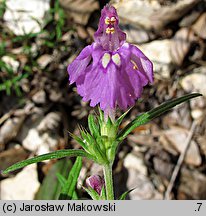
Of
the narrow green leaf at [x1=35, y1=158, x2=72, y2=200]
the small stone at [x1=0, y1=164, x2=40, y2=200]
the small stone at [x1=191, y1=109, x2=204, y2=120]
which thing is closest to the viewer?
the narrow green leaf at [x1=35, y1=158, x2=72, y2=200]

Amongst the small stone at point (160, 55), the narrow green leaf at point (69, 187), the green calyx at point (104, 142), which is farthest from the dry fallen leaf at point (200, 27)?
the green calyx at point (104, 142)

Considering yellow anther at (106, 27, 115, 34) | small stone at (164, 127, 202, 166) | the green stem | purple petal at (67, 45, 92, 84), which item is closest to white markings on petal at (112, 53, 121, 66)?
purple petal at (67, 45, 92, 84)

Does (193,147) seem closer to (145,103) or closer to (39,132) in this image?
(145,103)

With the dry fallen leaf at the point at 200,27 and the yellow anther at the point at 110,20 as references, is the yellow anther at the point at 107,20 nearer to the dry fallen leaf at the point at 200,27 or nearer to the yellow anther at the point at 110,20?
the yellow anther at the point at 110,20

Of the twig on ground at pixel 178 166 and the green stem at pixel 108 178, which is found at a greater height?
the twig on ground at pixel 178 166

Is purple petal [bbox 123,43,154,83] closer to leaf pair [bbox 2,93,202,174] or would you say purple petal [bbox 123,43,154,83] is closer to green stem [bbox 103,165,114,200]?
leaf pair [bbox 2,93,202,174]

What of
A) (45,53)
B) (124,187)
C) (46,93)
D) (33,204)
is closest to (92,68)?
(33,204)

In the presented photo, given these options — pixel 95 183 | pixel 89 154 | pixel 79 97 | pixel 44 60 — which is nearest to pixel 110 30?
pixel 89 154
